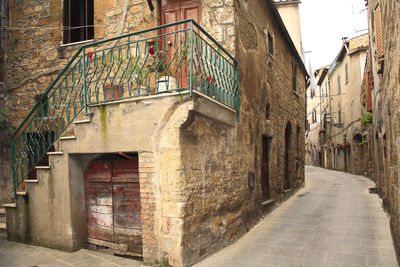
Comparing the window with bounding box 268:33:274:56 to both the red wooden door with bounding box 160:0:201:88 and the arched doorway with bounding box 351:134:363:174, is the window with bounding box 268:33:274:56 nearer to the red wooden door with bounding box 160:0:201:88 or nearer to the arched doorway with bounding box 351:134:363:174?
the red wooden door with bounding box 160:0:201:88

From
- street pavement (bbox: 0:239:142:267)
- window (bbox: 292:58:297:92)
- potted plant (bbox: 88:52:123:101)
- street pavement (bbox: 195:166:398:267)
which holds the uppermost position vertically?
window (bbox: 292:58:297:92)

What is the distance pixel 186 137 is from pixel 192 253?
167 cm

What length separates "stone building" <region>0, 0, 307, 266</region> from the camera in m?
4.16

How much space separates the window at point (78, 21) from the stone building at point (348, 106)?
14.9 m

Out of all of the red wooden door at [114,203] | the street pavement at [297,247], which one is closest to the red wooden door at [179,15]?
the red wooden door at [114,203]

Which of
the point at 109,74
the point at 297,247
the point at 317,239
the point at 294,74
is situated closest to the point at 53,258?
the point at 109,74

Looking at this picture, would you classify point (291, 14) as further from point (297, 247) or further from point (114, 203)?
point (114, 203)

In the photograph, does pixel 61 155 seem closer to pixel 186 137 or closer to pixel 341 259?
pixel 186 137

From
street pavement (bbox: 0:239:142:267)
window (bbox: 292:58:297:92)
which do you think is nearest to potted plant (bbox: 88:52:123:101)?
street pavement (bbox: 0:239:142:267)

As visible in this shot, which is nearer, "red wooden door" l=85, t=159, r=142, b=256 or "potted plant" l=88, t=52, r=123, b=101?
"potted plant" l=88, t=52, r=123, b=101

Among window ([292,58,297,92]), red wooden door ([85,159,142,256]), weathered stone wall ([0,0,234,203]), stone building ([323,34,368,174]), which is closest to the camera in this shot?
red wooden door ([85,159,142,256])

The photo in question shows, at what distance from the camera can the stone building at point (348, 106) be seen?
17516 millimetres

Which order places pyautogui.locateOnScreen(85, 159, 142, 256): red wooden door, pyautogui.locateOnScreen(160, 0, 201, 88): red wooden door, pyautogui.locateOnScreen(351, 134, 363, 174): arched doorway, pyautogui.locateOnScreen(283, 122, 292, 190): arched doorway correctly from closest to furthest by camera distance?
pyautogui.locateOnScreen(85, 159, 142, 256): red wooden door < pyautogui.locateOnScreen(160, 0, 201, 88): red wooden door < pyautogui.locateOnScreen(283, 122, 292, 190): arched doorway < pyautogui.locateOnScreen(351, 134, 363, 174): arched doorway

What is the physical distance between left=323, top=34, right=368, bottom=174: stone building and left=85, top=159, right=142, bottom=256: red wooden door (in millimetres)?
14985
